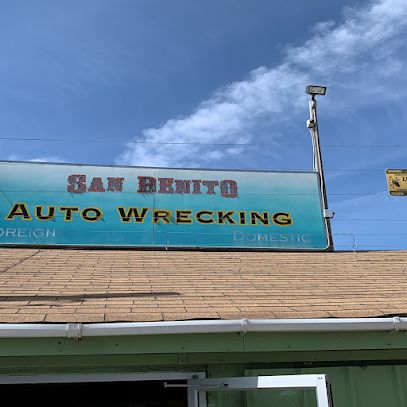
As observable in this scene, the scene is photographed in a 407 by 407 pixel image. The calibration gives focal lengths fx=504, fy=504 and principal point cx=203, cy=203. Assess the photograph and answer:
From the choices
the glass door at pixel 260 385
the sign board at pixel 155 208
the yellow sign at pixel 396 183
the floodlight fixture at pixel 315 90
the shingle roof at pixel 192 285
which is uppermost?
the floodlight fixture at pixel 315 90

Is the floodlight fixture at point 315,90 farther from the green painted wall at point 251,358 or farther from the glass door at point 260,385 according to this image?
the glass door at point 260,385

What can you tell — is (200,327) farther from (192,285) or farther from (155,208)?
(155,208)

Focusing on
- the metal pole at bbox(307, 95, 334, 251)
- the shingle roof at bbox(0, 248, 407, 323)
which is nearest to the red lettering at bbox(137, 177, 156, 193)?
the shingle roof at bbox(0, 248, 407, 323)

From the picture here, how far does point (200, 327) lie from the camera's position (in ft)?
14.4

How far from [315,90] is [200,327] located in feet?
40.9

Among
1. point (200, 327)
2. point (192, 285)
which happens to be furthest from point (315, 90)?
point (200, 327)

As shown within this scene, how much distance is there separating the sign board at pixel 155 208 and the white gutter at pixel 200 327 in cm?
651

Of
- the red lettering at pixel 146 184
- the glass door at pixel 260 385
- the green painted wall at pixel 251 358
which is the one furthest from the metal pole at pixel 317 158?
the glass door at pixel 260 385

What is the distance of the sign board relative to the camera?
1095cm

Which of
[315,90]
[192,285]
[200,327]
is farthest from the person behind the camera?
[315,90]

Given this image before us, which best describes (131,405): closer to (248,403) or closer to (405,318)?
(248,403)

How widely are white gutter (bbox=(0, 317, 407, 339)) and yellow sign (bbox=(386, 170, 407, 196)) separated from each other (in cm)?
1044

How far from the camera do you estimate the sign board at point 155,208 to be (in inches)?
431

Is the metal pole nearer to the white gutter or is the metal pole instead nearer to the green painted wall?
the green painted wall
